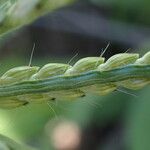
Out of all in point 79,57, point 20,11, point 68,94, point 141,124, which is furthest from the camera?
point 79,57

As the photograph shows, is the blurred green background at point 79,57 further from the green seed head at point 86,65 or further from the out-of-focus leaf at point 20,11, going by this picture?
the green seed head at point 86,65

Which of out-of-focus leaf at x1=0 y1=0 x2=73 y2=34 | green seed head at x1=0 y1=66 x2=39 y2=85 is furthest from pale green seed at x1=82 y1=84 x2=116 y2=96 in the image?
out-of-focus leaf at x1=0 y1=0 x2=73 y2=34

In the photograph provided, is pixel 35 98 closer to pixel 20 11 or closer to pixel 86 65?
pixel 86 65

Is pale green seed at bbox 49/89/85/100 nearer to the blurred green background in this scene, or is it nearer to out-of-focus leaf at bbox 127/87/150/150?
the blurred green background

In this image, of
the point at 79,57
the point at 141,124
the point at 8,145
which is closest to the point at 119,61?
the point at 8,145

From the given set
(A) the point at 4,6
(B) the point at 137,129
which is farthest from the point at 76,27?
(A) the point at 4,6
